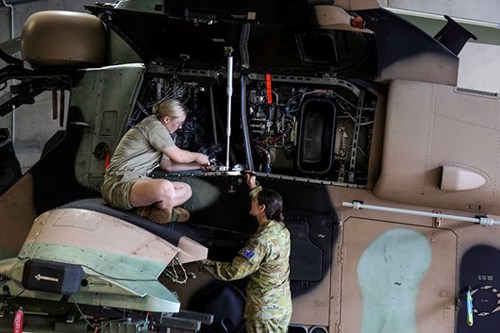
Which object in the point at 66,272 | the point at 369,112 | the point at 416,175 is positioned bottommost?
the point at 66,272

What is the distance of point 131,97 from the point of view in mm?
4805

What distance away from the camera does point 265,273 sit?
4117mm

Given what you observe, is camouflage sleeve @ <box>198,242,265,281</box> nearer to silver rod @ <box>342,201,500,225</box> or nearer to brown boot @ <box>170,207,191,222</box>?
brown boot @ <box>170,207,191,222</box>

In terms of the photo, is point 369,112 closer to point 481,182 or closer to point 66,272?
point 481,182

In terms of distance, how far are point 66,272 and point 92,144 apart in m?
1.93

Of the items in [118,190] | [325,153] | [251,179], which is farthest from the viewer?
[325,153]

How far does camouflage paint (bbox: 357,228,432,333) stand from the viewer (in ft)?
14.5

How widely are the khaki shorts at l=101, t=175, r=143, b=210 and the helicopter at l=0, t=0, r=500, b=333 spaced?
139 millimetres

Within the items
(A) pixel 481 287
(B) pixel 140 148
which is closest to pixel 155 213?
(B) pixel 140 148

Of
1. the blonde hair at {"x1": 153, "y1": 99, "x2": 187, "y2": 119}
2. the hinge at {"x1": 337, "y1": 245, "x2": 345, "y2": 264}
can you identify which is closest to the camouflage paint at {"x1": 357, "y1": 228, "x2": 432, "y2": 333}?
the hinge at {"x1": 337, "y1": 245, "x2": 345, "y2": 264}

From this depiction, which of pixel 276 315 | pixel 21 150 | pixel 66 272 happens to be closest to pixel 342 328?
pixel 276 315

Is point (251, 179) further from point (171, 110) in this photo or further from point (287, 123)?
point (171, 110)

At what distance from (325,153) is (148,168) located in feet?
4.67

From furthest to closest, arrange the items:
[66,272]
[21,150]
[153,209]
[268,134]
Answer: [21,150]
[268,134]
[153,209]
[66,272]
